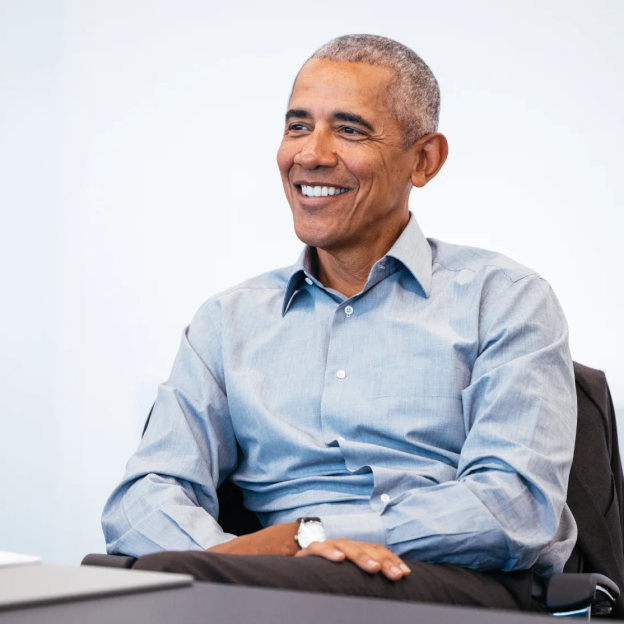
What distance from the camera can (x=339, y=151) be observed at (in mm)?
1846

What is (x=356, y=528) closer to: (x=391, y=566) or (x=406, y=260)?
→ (x=391, y=566)

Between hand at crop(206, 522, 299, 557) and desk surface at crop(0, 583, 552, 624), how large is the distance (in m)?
0.84

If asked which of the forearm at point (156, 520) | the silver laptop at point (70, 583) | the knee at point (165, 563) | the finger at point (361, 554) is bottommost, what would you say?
the forearm at point (156, 520)

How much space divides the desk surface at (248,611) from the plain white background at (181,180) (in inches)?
82.7

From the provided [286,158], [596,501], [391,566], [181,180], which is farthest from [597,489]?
[181,180]

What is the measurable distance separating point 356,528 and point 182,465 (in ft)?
1.39

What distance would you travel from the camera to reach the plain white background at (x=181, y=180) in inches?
105

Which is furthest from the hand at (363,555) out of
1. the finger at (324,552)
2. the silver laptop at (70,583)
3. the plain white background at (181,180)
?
the plain white background at (181,180)

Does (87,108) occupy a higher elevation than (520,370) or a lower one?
higher

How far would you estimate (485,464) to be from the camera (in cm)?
154

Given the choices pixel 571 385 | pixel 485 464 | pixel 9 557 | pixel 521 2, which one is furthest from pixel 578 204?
pixel 9 557

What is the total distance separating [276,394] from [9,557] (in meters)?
0.95

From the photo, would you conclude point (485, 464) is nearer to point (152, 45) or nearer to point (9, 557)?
point (9, 557)

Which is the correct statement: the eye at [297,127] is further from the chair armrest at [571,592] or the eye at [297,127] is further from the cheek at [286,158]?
the chair armrest at [571,592]
